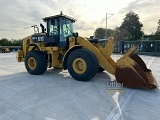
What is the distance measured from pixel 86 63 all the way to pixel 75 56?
19.4 inches

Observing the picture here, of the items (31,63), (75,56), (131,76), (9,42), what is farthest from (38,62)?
(9,42)

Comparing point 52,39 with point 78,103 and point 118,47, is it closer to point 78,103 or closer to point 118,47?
point 78,103

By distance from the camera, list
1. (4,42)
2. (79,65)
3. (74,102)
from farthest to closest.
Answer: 1. (4,42)
2. (79,65)
3. (74,102)

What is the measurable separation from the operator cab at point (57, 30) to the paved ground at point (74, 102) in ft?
6.37

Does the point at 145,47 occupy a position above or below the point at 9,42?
below

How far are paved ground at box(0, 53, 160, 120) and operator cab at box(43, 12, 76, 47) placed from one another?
1.94 meters

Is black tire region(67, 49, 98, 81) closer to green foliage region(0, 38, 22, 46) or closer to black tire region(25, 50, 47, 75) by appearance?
black tire region(25, 50, 47, 75)

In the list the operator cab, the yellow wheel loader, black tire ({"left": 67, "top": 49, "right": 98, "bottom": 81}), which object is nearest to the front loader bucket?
the yellow wheel loader

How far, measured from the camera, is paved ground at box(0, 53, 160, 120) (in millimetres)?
3094

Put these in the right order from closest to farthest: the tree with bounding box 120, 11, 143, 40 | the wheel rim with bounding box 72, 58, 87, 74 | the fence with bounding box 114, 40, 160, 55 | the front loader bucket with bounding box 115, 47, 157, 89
Result: the front loader bucket with bounding box 115, 47, 157, 89 → the wheel rim with bounding box 72, 58, 87, 74 → the fence with bounding box 114, 40, 160, 55 → the tree with bounding box 120, 11, 143, 40

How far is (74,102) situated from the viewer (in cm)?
372

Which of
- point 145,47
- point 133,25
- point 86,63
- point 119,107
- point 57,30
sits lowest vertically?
point 119,107

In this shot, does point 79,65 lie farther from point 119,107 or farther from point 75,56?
point 119,107

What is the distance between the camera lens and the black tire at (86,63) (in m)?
5.16
